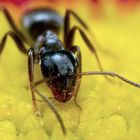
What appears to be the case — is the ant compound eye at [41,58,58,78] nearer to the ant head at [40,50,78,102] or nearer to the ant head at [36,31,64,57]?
the ant head at [40,50,78,102]

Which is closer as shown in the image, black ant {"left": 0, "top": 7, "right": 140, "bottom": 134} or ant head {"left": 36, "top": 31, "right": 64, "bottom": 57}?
black ant {"left": 0, "top": 7, "right": 140, "bottom": 134}

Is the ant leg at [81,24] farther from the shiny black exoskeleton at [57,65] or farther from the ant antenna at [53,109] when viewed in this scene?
the ant antenna at [53,109]

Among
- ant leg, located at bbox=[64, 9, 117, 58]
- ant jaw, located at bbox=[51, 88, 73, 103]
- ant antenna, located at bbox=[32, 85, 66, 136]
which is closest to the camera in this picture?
ant antenna, located at bbox=[32, 85, 66, 136]

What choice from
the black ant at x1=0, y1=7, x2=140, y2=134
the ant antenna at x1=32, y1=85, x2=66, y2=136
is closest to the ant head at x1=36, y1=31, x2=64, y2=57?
the black ant at x1=0, y1=7, x2=140, y2=134

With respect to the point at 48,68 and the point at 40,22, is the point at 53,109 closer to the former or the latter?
the point at 48,68

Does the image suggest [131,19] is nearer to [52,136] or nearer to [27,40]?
[27,40]

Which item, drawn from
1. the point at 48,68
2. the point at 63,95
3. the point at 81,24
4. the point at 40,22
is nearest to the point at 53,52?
the point at 48,68

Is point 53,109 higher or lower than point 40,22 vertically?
higher
